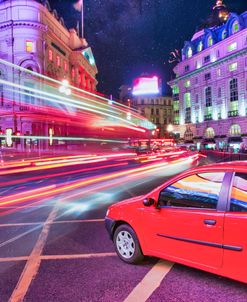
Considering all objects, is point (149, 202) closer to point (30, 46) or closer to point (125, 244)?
point (125, 244)

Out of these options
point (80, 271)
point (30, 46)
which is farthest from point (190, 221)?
point (30, 46)

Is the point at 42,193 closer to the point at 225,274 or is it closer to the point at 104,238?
the point at 104,238

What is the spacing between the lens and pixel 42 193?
45.5 ft

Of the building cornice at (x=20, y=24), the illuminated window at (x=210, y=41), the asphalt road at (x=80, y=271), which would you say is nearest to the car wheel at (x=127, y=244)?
the asphalt road at (x=80, y=271)

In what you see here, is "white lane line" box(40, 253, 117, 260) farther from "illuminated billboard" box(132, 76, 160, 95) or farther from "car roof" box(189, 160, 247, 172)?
"illuminated billboard" box(132, 76, 160, 95)

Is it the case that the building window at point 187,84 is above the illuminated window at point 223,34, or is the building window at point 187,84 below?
below

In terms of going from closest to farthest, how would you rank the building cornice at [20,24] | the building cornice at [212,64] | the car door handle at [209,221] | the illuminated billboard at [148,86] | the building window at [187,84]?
the car door handle at [209,221] < the building cornice at [20,24] < the building cornice at [212,64] < the building window at [187,84] < the illuminated billboard at [148,86]

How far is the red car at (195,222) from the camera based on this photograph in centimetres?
417

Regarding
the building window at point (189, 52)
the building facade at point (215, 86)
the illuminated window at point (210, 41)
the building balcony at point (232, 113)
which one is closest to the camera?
the building facade at point (215, 86)

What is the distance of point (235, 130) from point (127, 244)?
221ft

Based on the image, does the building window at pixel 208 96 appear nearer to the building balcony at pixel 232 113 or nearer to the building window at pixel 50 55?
the building balcony at pixel 232 113

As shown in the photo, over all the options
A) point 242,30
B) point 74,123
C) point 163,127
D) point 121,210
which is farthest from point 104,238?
point 163,127

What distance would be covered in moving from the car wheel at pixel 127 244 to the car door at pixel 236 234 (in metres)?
1.51

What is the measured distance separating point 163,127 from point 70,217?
11734 cm
